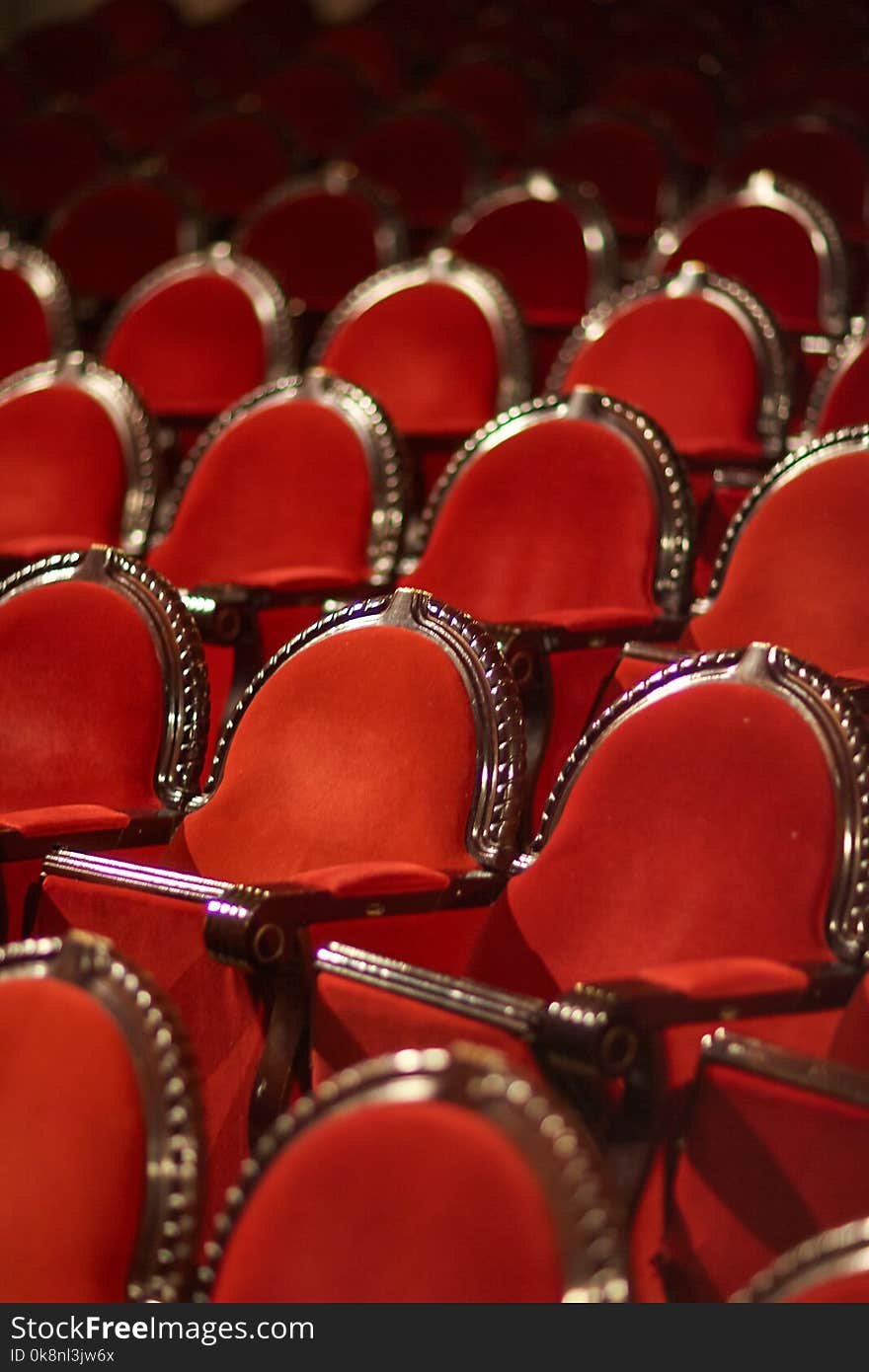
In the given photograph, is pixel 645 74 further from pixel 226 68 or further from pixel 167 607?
pixel 167 607

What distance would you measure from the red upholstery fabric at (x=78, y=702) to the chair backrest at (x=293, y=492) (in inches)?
7.5

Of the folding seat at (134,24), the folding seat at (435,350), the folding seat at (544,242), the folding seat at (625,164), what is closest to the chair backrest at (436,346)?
the folding seat at (435,350)

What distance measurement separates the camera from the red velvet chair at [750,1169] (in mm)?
443

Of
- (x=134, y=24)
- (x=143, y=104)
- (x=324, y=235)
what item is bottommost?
(x=324, y=235)

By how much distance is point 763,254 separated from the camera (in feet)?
4.12

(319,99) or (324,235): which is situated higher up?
(319,99)

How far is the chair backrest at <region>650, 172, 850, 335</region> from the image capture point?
122cm

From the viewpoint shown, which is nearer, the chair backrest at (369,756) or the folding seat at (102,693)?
the chair backrest at (369,756)

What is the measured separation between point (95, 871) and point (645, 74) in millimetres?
1273

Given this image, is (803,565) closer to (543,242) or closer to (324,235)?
(543,242)

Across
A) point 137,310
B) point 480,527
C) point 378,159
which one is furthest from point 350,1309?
point 378,159

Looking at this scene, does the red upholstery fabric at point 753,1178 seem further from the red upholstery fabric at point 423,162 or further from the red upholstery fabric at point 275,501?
the red upholstery fabric at point 423,162

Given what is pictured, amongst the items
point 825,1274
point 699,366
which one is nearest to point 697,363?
point 699,366

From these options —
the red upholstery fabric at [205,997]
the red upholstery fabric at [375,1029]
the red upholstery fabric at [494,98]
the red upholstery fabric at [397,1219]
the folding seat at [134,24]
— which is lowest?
the red upholstery fabric at [205,997]
